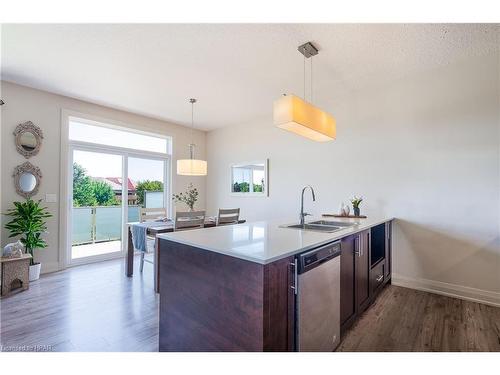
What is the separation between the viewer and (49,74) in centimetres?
306

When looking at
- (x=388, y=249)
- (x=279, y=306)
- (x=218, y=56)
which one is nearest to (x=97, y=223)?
A: (x=218, y=56)

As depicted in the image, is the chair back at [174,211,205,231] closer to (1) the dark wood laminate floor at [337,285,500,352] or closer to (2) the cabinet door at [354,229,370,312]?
(2) the cabinet door at [354,229,370,312]

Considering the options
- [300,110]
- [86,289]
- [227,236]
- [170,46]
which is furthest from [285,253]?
[86,289]

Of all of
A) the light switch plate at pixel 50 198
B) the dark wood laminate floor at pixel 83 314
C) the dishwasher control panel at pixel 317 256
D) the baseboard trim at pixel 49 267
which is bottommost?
the dark wood laminate floor at pixel 83 314

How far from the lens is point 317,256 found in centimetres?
151

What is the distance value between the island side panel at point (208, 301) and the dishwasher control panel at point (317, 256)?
0.30 m

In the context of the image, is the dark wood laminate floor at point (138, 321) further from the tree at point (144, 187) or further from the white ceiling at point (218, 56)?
the white ceiling at point (218, 56)

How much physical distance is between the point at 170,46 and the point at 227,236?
1.97 m

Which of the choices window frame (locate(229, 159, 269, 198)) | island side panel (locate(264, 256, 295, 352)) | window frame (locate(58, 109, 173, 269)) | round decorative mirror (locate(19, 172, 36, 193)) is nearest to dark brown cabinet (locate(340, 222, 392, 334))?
island side panel (locate(264, 256, 295, 352))

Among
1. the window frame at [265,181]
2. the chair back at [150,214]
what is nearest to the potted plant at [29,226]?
the chair back at [150,214]

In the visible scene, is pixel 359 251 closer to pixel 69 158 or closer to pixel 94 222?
pixel 94 222

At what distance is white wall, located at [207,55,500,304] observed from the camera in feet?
8.79

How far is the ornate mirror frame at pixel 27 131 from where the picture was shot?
10.9 ft

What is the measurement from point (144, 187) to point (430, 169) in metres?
4.55
